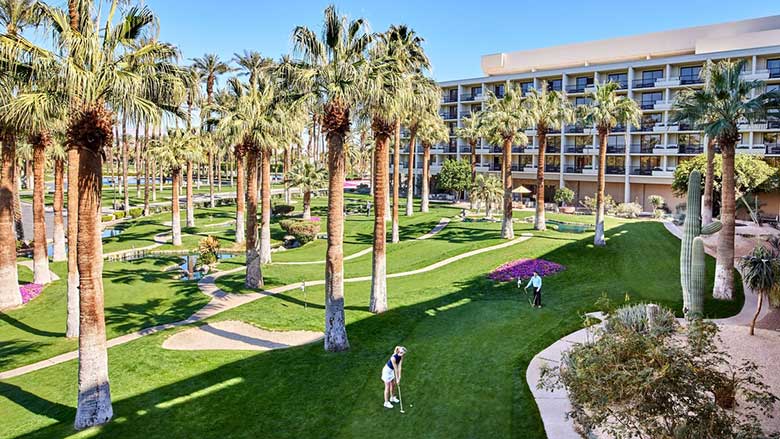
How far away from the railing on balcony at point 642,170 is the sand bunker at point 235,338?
55804 millimetres

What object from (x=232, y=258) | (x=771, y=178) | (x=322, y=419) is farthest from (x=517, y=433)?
(x=771, y=178)

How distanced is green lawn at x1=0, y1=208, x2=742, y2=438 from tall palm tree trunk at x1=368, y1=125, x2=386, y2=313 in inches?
35.2

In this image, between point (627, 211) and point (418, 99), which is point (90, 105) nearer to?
point (418, 99)

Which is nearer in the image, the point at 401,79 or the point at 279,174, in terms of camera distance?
the point at 401,79

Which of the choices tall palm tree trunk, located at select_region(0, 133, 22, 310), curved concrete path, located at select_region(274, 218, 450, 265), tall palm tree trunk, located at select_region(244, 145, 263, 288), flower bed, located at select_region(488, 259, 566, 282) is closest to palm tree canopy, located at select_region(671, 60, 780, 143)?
flower bed, located at select_region(488, 259, 566, 282)

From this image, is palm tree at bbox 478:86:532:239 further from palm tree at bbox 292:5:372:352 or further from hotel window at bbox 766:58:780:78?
hotel window at bbox 766:58:780:78

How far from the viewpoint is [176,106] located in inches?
600

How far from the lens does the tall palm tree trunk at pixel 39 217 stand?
2786 centimetres

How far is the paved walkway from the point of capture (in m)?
12.0

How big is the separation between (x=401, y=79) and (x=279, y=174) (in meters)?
131

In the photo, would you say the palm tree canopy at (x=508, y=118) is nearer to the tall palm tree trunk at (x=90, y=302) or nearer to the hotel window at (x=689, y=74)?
the tall palm tree trunk at (x=90, y=302)

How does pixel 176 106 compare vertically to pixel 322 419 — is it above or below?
above

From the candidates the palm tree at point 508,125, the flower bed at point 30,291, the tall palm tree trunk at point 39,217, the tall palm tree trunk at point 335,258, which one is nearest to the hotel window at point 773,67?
the palm tree at point 508,125

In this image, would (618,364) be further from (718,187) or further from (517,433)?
(718,187)
